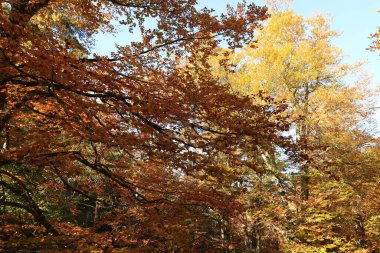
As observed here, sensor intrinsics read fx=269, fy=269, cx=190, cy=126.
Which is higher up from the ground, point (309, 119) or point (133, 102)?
point (309, 119)

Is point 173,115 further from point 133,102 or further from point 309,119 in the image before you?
point 309,119

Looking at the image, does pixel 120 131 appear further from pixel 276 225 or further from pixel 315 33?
pixel 315 33

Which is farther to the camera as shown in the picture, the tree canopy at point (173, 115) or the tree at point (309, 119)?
the tree at point (309, 119)

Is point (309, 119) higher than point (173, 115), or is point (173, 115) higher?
point (309, 119)

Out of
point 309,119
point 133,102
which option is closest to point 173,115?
point 133,102

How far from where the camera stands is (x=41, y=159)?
4617 mm

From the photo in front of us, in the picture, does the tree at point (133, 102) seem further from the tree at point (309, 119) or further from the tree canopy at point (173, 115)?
the tree at point (309, 119)

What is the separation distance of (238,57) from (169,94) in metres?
8.32

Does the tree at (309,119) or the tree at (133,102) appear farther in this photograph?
the tree at (309,119)

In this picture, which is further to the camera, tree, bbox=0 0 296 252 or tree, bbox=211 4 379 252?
tree, bbox=211 4 379 252

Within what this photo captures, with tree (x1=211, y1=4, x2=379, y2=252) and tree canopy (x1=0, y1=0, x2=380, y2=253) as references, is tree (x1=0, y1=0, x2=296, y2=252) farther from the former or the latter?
tree (x1=211, y1=4, x2=379, y2=252)

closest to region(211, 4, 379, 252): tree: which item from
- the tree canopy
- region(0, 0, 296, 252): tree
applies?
the tree canopy

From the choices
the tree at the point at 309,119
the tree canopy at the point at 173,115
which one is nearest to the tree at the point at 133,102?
the tree canopy at the point at 173,115

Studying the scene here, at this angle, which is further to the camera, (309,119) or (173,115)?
(309,119)
